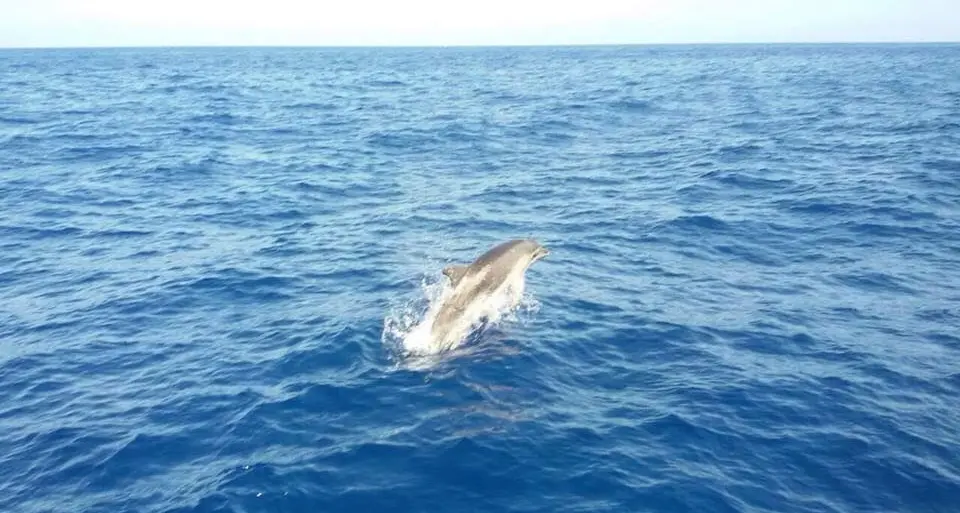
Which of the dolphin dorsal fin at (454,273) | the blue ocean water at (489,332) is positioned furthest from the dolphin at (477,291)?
the blue ocean water at (489,332)

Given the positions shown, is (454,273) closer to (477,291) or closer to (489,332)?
(477,291)

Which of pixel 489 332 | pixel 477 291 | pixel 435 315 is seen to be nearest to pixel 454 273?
pixel 477 291

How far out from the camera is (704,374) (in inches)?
664

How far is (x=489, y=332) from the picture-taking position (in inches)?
752

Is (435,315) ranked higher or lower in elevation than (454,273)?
lower

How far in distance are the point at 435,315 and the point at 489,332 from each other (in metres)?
1.45

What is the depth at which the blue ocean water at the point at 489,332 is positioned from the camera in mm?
13250

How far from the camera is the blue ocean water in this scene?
1325 centimetres

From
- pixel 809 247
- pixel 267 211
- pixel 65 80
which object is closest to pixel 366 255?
pixel 267 211

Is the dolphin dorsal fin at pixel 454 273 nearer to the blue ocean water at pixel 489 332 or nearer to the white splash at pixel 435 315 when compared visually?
the white splash at pixel 435 315

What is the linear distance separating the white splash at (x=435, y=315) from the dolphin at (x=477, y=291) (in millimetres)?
24

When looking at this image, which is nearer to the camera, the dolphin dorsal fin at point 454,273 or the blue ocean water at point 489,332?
the blue ocean water at point 489,332

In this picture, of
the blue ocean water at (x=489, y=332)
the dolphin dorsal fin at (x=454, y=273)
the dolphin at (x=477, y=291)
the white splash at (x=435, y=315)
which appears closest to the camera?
the blue ocean water at (x=489, y=332)

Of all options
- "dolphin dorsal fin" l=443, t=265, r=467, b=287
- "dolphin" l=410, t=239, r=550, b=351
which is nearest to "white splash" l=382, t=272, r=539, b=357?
"dolphin" l=410, t=239, r=550, b=351
